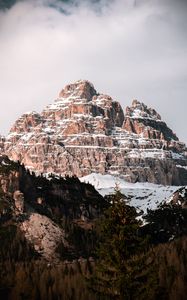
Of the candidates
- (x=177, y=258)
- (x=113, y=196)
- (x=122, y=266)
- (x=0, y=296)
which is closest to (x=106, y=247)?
(x=122, y=266)

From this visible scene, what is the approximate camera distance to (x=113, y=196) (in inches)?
2138

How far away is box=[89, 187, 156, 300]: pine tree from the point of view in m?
49.7

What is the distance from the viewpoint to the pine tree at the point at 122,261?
163ft

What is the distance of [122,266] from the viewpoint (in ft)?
→ 164

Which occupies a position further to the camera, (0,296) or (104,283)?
(0,296)

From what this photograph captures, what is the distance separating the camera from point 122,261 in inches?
1973

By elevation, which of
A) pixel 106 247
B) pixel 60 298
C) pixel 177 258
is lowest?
pixel 60 298

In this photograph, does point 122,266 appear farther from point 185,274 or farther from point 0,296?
point 185,274

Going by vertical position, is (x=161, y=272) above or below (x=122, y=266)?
below

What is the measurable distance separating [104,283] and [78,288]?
91.2 meters

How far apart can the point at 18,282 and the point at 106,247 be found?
9042 centimetres

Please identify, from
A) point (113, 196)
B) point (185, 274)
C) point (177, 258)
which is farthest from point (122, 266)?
point (177, 258)

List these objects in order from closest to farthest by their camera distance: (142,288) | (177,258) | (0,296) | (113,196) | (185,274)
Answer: (142,288), (113,196), (0,296), (185,274), (177,258)

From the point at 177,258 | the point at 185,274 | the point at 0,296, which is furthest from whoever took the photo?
the point at 177,258
